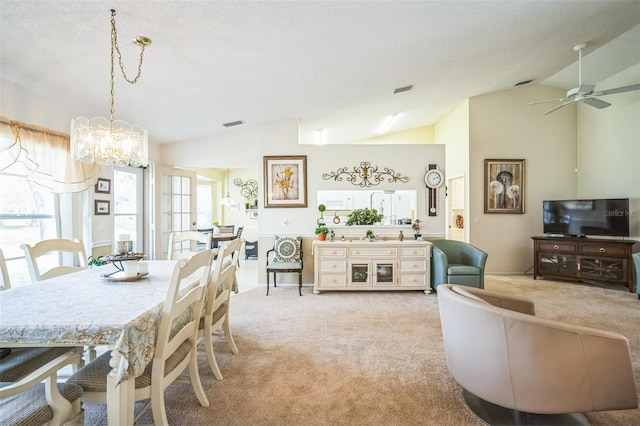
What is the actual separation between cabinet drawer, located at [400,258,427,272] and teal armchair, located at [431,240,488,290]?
154 millimetres

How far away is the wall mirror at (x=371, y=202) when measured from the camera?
5.15 metres

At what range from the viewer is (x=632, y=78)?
15.6 ft

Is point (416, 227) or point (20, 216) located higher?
point (20, 216)

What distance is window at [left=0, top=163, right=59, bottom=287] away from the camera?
9.00 feet

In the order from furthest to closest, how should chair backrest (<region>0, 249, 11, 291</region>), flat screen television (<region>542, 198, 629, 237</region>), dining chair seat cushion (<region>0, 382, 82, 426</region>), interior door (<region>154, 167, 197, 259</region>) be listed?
interior door (<region>154, 167, 197, 259</region>) → flat screen television (<region>542, 198, 629, 237</region>) → chair backrest (<region>0, 249, 11, 291</region>) → dining chair seat cushion (<region>0, 382, 82, 426</region>)

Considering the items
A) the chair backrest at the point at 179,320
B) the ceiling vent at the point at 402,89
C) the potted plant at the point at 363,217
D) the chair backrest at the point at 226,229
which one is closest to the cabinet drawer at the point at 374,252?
the potted plant at the point at 363,217

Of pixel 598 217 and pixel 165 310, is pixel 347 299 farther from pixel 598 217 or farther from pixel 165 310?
pixel 598 217

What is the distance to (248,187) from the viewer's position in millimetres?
8922

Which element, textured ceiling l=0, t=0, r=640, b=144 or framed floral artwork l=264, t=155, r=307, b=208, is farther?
framed floral artwork l=264, t=155, r=307, b=208

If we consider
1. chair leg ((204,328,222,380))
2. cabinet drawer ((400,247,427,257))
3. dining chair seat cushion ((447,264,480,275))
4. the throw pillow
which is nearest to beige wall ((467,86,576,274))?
dining chair seat cushion ((447,264,480,275))

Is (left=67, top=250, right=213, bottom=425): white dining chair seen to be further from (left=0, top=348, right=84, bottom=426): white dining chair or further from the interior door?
the interior door

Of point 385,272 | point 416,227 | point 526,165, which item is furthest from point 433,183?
point 526,165

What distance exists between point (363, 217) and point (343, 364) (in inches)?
111

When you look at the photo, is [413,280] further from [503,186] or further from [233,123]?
[233,123]
